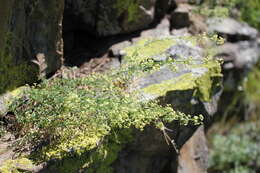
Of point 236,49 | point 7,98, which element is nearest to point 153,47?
point 7,98

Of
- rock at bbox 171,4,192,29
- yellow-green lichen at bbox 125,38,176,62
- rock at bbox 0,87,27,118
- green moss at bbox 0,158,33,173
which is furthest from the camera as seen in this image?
rock at bbox 171,4,192,29

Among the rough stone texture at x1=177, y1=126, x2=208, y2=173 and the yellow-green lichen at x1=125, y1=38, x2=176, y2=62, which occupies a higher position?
the yellow-green lichen at x1=125, y1=38, x2=176, y2=62

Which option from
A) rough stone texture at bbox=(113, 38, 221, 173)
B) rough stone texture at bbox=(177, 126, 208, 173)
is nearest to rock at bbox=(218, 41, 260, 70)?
rough stone texture at bbox=(113, 38, 221, 173)

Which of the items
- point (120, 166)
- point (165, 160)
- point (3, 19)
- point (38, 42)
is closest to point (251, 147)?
point (165, 160)

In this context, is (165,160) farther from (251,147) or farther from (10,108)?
(251,147)

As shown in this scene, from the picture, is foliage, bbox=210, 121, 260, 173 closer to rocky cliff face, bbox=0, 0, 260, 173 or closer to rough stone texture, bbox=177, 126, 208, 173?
rocky cliff face, bbox=0, 0, 260, 173

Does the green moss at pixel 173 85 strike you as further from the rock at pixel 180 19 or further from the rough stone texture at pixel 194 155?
the rock at pixel 180 19
